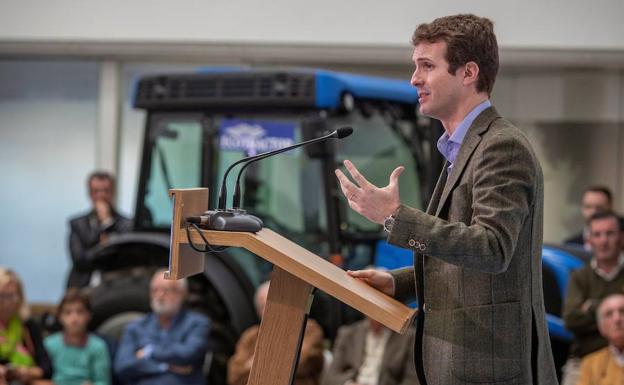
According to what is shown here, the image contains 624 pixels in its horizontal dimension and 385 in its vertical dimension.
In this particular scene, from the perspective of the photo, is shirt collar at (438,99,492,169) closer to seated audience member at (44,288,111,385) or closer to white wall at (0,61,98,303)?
seated audience member at (44,288,111,385)

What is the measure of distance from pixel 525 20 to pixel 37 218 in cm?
379

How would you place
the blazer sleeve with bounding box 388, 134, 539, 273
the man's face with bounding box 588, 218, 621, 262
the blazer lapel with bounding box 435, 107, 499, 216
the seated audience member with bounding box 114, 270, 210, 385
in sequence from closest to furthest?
the blazer sleeve with bounding box 388, 134, 539, 273 → the blazer lapel with bounding box 435, 107, 499, 216 → the man's face with bounding box 588, 218, 621, 262 → the seated audience member with bounding box 114, 270, 210, 385

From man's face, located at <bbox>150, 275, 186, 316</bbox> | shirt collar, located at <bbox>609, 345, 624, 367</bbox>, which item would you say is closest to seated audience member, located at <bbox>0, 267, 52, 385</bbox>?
man's face, located at <bbox>150, 275, 186, 316</bbox>

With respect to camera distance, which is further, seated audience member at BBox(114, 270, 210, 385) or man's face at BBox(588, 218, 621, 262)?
seated audience member at BBox(114, 270, 210, 385)

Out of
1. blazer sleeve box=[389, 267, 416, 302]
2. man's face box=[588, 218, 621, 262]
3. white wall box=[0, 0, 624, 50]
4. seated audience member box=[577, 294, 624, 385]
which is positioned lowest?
seated audience member box=[577, 294, 624, 385]

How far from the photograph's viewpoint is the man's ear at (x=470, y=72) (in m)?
1.99

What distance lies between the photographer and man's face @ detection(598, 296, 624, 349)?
434 cm

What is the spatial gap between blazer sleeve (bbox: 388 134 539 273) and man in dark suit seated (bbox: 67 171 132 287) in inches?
172

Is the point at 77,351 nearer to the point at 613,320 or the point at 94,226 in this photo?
the point at 94,226

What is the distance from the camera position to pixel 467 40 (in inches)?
78.0

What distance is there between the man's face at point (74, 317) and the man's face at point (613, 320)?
7.38 ft

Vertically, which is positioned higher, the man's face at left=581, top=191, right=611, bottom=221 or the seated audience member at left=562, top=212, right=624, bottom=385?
the man's face at left=581, top=191, right=611, bottom=221

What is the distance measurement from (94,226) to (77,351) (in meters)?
1.30

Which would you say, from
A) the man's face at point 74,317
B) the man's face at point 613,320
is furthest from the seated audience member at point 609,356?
the man's face at point 74,317
